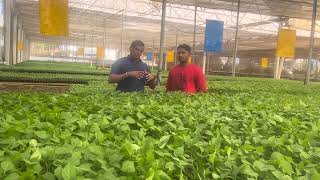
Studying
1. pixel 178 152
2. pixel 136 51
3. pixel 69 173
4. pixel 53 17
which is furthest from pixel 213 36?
pixel 69 173

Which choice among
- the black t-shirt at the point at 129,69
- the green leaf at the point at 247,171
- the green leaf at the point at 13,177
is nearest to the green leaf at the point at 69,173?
the green leaf at the point at 13,177

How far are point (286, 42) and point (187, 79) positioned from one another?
26.4ft

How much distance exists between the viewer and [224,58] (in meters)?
41.3

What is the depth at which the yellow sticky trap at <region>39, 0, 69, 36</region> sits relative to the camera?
828cm

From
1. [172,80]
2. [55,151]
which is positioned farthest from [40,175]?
[172,80]

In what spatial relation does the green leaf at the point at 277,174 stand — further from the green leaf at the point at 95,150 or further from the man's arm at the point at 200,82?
the man's arm at the point at 200,82

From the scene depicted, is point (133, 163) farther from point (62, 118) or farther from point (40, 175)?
point (62, 118)

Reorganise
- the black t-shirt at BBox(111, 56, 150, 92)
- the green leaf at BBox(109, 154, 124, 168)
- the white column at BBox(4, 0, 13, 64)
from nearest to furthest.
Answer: the green leaf at BBox(109, 154, 124, 168)
the black t-shirt at BBox(111, 56, 150, 92)
the white column at BBox(4, 0, 13, 64)

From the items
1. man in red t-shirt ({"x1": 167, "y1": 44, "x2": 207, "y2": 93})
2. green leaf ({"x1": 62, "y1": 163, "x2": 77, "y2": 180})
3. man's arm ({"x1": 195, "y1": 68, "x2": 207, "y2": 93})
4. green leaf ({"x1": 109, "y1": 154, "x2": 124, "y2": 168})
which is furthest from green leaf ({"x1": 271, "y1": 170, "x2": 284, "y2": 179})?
man's arm ({"x1": 195, "y1": 68, "x2": 207, "y2": 93})

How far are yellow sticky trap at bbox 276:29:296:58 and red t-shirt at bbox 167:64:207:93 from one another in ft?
24.9

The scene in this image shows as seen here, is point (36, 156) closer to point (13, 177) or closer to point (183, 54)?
point (13, 177)

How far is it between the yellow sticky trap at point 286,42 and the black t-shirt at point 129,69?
26.9ft

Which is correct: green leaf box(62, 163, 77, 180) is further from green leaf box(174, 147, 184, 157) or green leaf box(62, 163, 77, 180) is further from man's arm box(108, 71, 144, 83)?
man's arm box(108, 71, 144, 83)

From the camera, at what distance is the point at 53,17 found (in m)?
8.31
